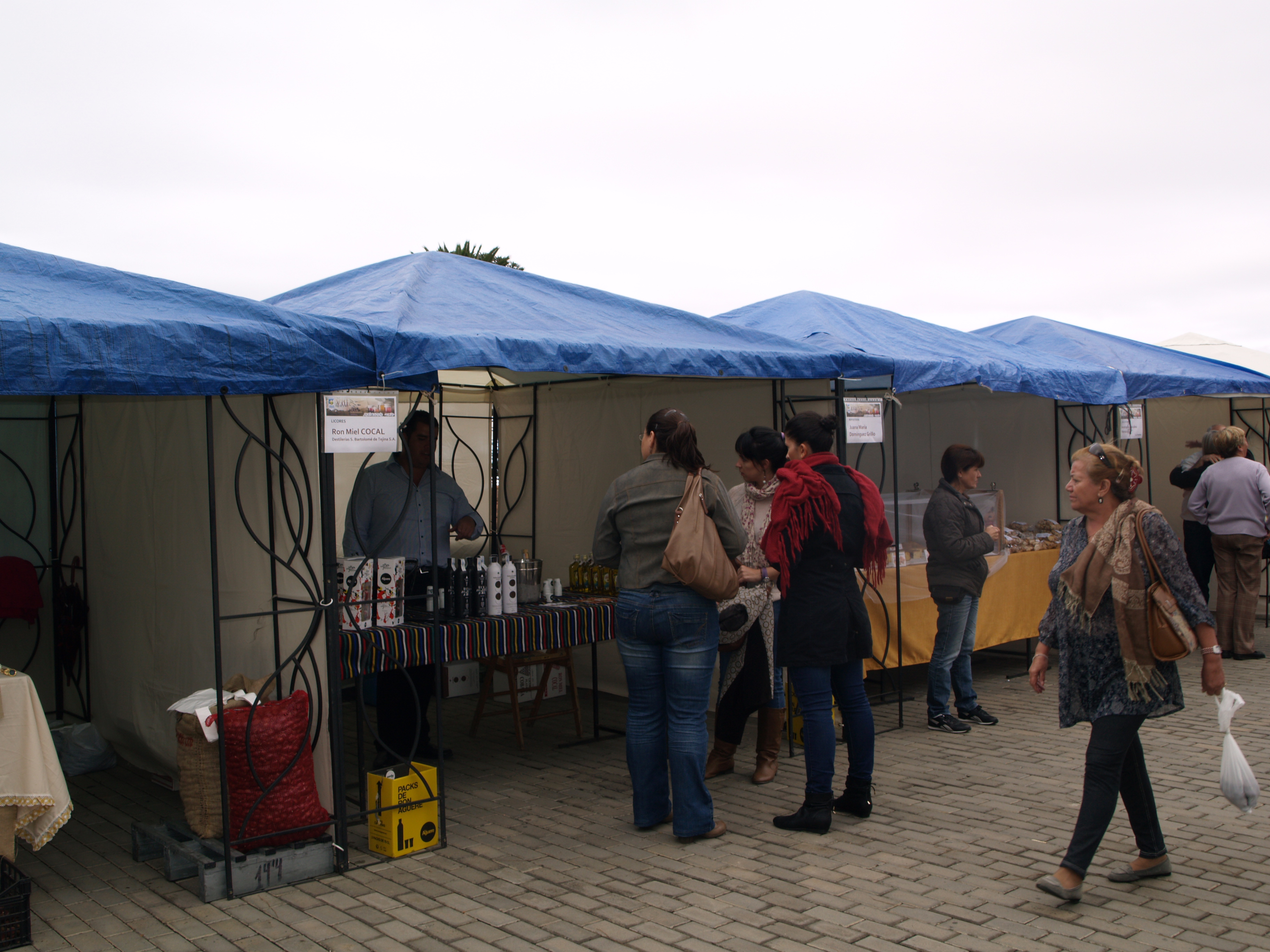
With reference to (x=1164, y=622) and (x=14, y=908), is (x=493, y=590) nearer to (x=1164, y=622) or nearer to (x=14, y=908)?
(x=14, y=908)

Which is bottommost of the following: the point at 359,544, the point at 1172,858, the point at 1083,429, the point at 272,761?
the point at 1172,858

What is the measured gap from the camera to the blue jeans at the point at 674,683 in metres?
4.10

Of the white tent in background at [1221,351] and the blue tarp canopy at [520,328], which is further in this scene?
the white tent in background at [1221,351]

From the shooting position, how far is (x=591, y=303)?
566 centimetres

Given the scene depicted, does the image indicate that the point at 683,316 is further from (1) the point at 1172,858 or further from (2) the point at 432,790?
(1) the point at 1172,858

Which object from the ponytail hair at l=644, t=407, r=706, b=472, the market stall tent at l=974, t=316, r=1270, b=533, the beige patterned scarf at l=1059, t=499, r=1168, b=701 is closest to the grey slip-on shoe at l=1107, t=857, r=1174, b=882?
the beige patterned scarf at l=1059, t=499, r=1168, b=701

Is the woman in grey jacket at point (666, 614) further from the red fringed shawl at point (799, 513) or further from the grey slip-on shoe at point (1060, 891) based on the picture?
the grey slip-on shoe at point (1060, 891)

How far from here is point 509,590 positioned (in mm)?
5281

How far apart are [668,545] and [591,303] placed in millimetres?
2038

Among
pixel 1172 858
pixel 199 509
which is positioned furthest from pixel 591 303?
pixel 1172 858

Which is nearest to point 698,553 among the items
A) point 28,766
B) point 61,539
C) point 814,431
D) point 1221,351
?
point 814,431

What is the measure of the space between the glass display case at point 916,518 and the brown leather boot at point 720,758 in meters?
1.63

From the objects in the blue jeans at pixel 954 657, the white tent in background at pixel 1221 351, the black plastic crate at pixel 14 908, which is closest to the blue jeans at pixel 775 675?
the blue jeans at pixel 954 657

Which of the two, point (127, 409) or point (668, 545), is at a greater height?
point (127, 409)
